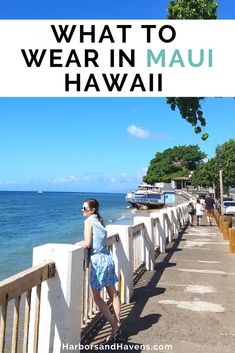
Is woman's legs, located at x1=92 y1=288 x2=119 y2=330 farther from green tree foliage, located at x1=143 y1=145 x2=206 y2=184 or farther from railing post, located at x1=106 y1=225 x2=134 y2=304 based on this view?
green tree foliage, located at x1=143 y1=145 x2=206 y2=184

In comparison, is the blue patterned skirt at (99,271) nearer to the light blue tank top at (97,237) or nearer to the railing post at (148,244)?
the light blue tank top at (97,237)

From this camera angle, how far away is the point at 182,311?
602cm

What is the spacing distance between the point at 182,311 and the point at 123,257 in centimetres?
117

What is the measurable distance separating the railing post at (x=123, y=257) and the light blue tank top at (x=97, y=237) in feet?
4.87

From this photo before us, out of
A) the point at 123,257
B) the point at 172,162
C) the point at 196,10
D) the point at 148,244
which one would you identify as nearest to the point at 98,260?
the point at 123,257

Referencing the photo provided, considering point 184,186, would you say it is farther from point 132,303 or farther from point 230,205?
point 132,303

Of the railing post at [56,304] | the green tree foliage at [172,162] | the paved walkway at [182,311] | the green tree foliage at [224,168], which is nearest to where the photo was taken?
the railing post at [56,304]

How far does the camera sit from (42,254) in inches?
150

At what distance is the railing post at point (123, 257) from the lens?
20.9 feet

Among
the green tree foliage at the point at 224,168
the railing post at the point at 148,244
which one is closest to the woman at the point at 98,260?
the railing post at the point at 148,244

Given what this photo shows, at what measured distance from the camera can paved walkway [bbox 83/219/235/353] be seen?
4.79 metres

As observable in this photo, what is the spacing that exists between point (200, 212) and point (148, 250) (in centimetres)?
1500

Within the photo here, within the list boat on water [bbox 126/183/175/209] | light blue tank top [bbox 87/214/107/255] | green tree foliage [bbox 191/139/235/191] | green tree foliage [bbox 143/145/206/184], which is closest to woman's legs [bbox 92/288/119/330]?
light blue tank top [bbox 87/214/107/255]

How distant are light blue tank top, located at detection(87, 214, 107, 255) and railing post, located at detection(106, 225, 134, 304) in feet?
4.87
